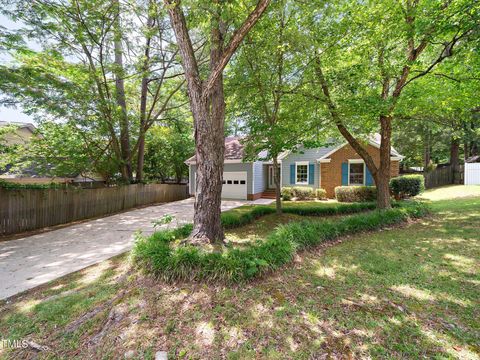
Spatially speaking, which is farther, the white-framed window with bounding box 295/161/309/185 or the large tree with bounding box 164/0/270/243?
the white-framed window with bounding box 295/161/309/185

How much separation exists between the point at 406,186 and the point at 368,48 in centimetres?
927

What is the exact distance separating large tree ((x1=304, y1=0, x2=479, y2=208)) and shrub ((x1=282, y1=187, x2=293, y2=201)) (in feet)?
25.1

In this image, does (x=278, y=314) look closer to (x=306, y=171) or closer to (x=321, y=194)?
(x=321, y=194)

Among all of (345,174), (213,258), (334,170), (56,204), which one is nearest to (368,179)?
(345,174)

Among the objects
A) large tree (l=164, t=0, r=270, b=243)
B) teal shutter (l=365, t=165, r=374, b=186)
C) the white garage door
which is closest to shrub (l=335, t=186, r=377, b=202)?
teal shutter (l=365, t=165, r=374, b=186)

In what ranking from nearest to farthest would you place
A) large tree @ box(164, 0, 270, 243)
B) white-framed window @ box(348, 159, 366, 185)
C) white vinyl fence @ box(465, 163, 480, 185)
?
large tree @ box(164, 0, 270, 243), white-framed window @ box(348, 159, 366, 185), white vinyl fence @ box(465, 163, 480, 185)

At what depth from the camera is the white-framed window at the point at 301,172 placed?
51.5ft

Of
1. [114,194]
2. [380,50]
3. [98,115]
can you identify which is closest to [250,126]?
[380,50]

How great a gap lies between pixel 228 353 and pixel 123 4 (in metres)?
12.6

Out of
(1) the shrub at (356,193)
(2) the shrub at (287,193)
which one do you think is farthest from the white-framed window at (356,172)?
(2) the shrub at (287,193)

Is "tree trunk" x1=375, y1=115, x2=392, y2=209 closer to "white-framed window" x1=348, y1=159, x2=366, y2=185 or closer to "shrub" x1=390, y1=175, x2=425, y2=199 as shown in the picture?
"shrub" x1=390, y1=175, x2=425, y2=199

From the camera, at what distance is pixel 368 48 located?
264 inches

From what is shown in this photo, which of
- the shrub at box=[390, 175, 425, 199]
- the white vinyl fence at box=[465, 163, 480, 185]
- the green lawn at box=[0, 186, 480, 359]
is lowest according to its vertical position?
the green lawn at box=[0, 186, 480, 359]

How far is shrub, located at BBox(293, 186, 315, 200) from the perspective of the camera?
47.8ft
